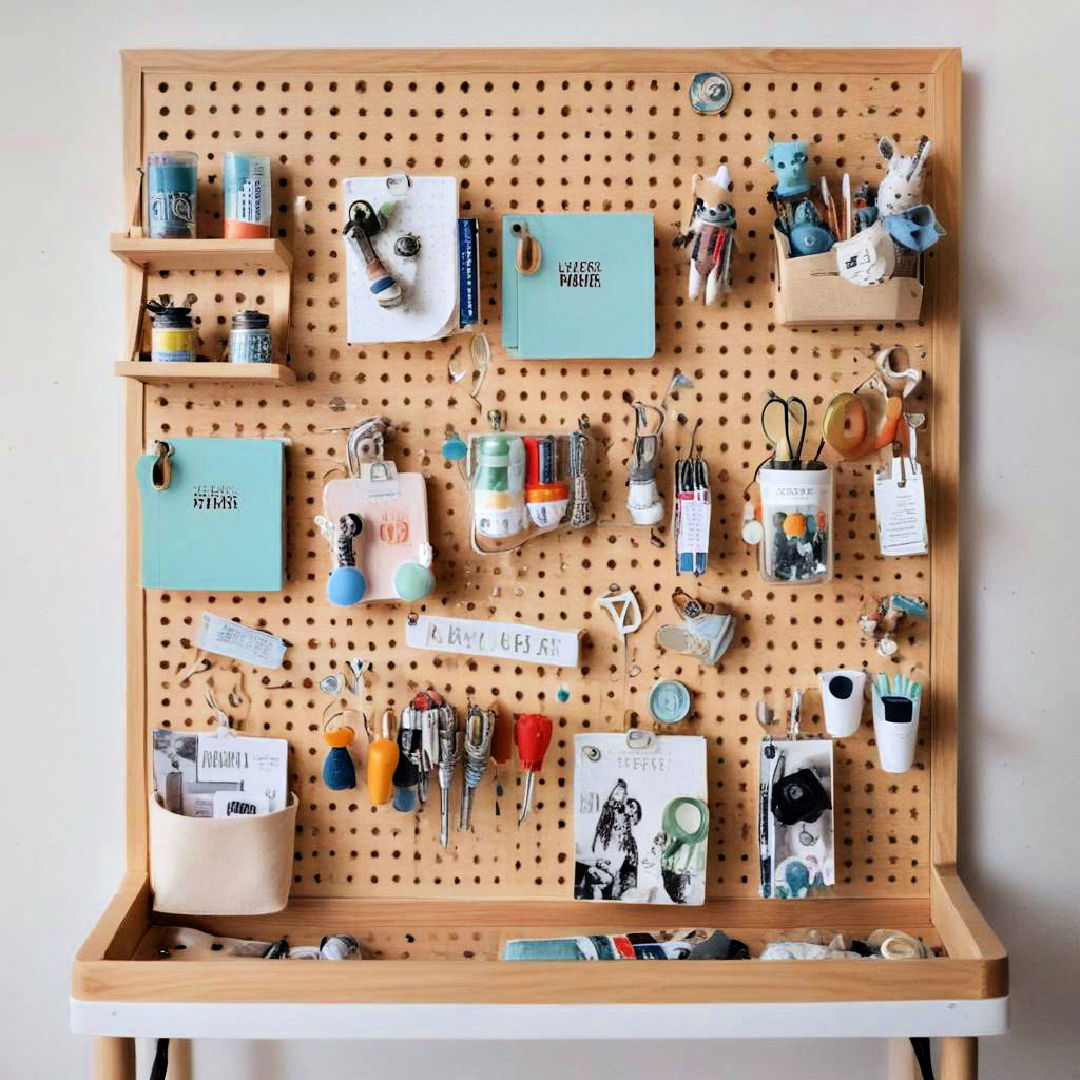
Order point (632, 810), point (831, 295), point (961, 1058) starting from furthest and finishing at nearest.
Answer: point (632, 810) → point (831, 295) → point (961, 1058)

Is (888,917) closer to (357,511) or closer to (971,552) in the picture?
(971,552)

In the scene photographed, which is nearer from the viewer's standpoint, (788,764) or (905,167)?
(905,167)

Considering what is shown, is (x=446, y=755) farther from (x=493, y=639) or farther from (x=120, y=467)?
(x=120, y=467)

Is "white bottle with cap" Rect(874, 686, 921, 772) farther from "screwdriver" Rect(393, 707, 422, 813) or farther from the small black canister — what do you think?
the small black canister

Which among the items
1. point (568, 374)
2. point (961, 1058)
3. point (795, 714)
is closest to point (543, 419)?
point (568, 374)

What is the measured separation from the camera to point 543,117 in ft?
4.34

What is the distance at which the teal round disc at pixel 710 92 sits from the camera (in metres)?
1.31

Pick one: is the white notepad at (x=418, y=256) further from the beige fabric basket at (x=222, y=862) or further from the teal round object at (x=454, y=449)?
the beige fabric basket at (x=222, y=862)

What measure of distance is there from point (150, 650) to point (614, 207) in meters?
0.85

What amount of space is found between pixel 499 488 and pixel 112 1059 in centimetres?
80

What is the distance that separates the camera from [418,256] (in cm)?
131

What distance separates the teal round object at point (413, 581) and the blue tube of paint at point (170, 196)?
1.62 ft

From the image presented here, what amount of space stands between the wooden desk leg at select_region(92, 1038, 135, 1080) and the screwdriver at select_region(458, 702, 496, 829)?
1.55 ft

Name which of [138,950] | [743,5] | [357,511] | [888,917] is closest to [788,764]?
[888,917]
